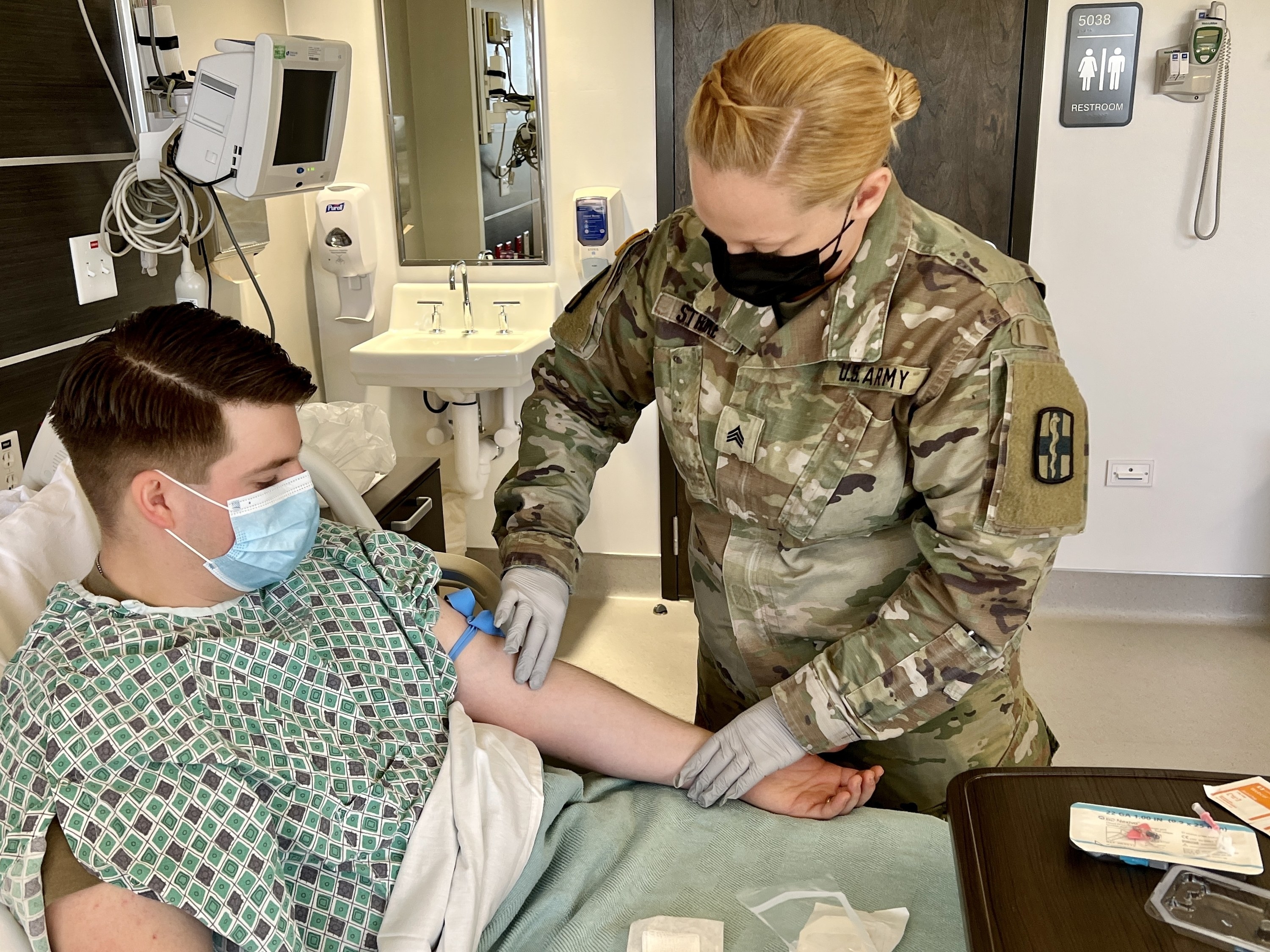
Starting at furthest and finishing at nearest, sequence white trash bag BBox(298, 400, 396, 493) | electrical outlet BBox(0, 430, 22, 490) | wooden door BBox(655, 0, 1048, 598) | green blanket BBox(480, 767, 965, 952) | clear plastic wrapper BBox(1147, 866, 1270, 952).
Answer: wooden door BBox(655, 0, 1048, 598)
white trash bag BBox(298, 400, 396, 493)
electrical outlet BBox(0, 430, 22, 490)
green blanket BBox(480, 767, 965, 952)
clear plastic wrapper BBox(1147, 866, 1270, 952)

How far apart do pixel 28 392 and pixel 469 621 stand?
1.17 meters

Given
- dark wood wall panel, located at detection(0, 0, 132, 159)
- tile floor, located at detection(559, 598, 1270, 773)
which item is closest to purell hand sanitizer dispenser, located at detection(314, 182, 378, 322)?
dark wood wall panel, located at detection(0, 0, 132, 159)

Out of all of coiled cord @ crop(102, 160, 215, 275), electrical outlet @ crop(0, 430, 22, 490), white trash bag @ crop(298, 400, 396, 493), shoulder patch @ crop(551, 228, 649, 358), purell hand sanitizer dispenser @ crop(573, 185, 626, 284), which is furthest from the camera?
purell hand sanitizer dispenser @ crop(573, 185, 626, 284)

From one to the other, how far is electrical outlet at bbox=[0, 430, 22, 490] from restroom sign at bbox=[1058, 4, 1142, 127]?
8.89 ft

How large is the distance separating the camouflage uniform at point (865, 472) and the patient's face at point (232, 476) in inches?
14.4

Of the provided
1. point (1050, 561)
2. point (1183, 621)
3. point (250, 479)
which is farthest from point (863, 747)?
point (1183, 621)

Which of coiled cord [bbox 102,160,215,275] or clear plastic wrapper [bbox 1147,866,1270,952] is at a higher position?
coiled cord [bbox 102,160,215,275]

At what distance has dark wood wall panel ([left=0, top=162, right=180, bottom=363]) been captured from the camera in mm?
1961

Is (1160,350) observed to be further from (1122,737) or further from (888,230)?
(888,230)

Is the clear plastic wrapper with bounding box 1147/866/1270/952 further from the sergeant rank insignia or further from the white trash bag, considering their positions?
the white trash bag

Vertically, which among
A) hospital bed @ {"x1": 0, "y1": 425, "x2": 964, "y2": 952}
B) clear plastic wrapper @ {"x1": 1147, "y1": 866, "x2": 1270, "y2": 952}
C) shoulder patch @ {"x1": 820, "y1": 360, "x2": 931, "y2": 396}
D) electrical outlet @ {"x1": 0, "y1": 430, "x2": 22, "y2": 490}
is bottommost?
hospital bed @ {"x1": 0, "y1": 425, "x2": 964, "y2": 952}

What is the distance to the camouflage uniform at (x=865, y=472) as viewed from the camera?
3.89 ft

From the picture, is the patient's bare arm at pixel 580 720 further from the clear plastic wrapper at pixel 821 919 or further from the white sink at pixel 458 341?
the white sink at pixel 458 341

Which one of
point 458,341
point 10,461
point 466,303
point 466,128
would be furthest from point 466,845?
point 466,128
